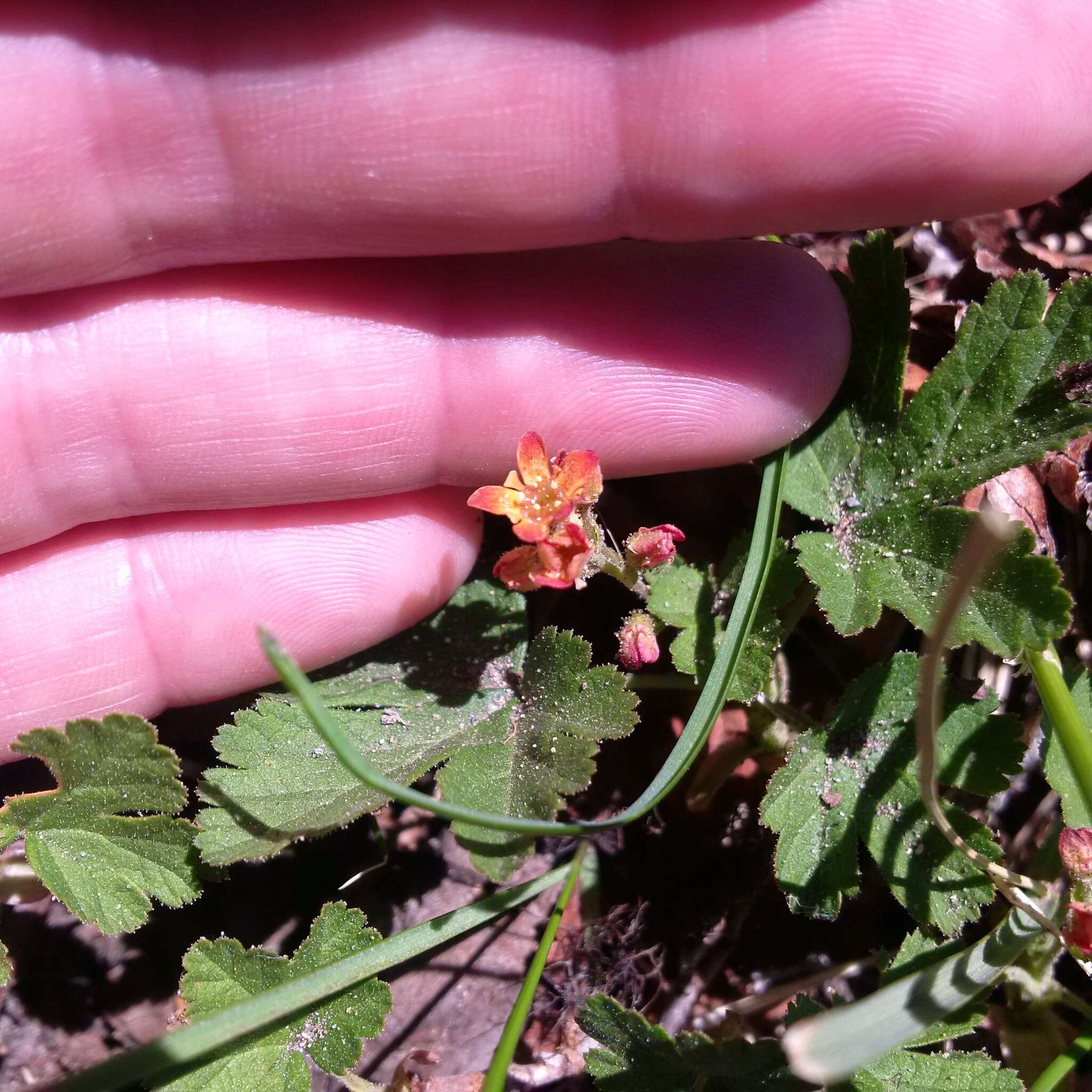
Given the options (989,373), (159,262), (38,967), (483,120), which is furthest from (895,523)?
(38,967)

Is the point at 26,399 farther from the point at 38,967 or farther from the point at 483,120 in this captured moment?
the point at 38,967

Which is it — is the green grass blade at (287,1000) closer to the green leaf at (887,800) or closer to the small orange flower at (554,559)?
the green leaf at (887,800)

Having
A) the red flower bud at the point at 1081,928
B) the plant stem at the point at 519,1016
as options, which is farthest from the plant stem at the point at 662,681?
the red flower bud at the point at 1081,928

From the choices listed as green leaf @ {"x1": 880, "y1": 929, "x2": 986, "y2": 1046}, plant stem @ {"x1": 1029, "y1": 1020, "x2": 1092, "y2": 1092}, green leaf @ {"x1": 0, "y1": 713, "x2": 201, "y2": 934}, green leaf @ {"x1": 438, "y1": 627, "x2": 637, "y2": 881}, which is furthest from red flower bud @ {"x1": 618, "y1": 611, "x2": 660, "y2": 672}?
plant stem @ {"x1": 1029, "y1": 1020, "x2": 1092, "y2": 1092}

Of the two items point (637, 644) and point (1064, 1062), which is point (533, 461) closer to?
point (637, 644)

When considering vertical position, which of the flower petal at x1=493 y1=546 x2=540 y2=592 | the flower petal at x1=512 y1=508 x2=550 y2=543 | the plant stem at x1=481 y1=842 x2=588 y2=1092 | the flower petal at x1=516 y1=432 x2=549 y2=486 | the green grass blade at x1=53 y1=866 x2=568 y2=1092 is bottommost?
the plant stem at x1=481 y1=842 x2=588 y2=1092

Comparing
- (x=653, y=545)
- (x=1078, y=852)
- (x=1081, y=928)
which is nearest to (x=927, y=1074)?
(x=1081, y=928)

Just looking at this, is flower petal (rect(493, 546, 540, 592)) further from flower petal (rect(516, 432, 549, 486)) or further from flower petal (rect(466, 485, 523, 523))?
flower petal (rect(516, 432, 549, 486))
